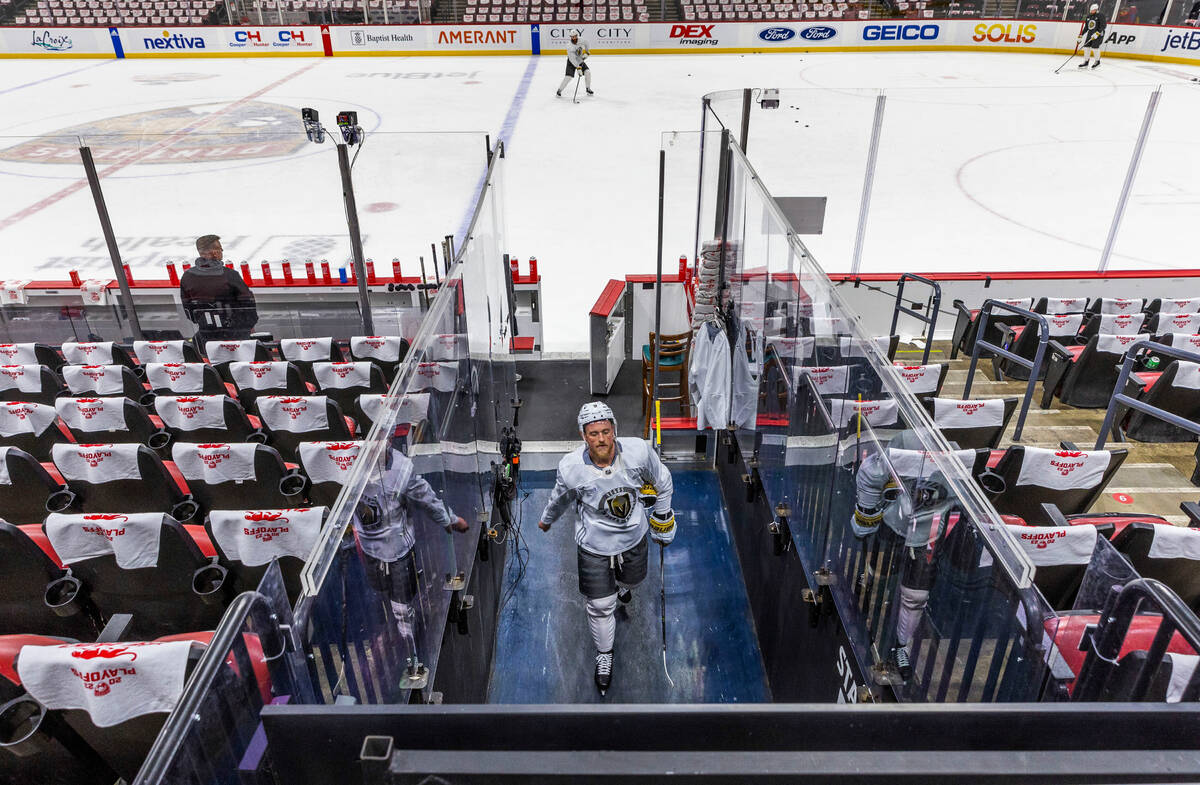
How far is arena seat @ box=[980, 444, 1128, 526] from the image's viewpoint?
296cm

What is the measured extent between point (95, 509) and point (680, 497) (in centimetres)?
347

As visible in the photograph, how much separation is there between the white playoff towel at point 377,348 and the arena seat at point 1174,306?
634cm

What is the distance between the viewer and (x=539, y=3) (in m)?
24.0

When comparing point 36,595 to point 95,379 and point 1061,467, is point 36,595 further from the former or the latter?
point 1061,467

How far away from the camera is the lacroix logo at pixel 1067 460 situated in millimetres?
2986

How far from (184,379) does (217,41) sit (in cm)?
2342

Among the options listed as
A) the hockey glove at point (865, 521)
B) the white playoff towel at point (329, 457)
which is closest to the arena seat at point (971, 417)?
the hockey glove at point (865, 521)

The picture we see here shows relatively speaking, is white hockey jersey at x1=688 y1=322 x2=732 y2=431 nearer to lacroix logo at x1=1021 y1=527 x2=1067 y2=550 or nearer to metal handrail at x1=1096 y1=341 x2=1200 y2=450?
metal handrail at x1=1096 y1=341 x2=1200 y2=450

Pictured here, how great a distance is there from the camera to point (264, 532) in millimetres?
2477

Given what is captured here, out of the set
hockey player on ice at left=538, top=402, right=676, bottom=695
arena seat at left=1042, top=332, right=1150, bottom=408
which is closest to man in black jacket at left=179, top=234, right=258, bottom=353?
hockey player on ice at left=538, top=402, right=676, bottom=695

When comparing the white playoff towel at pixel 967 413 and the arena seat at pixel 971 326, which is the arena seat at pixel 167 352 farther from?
the arena seat at pixel 971 326

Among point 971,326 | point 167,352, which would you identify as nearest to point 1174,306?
point 971,326

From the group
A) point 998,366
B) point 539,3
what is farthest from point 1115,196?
point 539,3

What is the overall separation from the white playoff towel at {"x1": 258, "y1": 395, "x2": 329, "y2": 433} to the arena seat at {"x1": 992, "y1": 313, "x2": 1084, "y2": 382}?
5.22 metres
